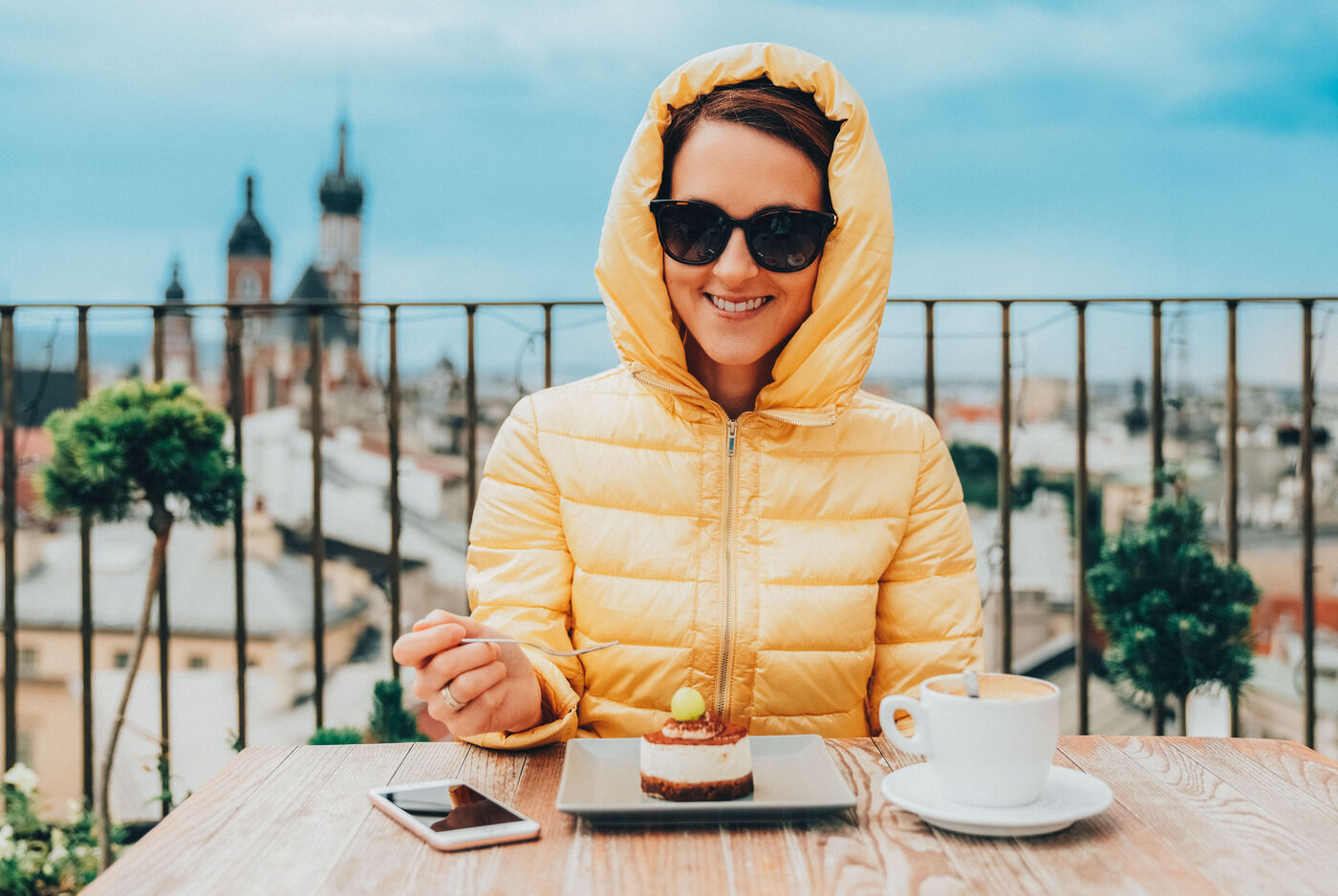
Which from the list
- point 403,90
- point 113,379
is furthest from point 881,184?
point 403,90

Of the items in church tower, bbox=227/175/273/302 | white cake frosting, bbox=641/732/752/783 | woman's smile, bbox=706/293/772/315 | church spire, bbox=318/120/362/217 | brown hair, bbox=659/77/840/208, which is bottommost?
white cake frosting, bbox=641/732/752/783

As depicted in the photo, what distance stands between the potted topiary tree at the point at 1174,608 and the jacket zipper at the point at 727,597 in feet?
3.83

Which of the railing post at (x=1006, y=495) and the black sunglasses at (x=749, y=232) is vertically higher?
the black sunglasses at (x=749, y=232)

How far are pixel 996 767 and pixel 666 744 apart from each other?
10.7 inches

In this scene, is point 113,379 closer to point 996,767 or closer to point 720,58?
point 720,58

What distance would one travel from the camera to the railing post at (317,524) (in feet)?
6.70

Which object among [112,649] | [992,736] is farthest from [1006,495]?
[112,649]

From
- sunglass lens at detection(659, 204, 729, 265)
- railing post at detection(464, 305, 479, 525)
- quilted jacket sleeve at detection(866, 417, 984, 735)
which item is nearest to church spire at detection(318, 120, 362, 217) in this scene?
railing post at detection(464, 305, 479, 525)

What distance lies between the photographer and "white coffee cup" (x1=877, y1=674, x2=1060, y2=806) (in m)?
0.71

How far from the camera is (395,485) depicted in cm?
208

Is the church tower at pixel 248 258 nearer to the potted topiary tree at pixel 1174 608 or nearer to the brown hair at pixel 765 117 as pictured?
the potted topiary tree at pixel 1174 608

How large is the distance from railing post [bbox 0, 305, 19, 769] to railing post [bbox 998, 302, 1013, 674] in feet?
7.37

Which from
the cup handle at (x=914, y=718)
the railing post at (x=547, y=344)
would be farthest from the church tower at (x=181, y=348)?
the cup handle at (x=914, y=718)

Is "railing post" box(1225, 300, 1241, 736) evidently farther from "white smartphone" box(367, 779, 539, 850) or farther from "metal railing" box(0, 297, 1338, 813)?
"white smartphone" box(367, 779, 539, 850)
